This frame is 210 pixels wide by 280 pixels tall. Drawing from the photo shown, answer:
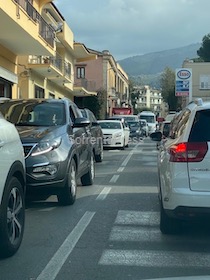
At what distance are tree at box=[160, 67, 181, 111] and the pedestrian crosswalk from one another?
2667 inches

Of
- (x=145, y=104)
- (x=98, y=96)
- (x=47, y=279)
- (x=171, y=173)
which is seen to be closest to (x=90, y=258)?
(x=47, y=279)

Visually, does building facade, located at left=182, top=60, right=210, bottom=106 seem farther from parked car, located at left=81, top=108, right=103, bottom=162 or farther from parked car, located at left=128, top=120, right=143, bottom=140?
parked car, located at left=81, top=108, right=103, bottom=162

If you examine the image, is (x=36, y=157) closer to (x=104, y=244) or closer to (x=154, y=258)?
(x=104, y=244)

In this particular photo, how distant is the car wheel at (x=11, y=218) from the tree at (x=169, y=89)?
6895cm

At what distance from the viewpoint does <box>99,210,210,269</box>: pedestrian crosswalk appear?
17.3ft

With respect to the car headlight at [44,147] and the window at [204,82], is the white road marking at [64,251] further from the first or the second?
the window at [204,82]

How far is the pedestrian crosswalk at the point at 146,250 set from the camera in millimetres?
5285

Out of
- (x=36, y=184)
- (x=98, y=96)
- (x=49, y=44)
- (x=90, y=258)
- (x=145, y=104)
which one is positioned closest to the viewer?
(x=90, y=258)

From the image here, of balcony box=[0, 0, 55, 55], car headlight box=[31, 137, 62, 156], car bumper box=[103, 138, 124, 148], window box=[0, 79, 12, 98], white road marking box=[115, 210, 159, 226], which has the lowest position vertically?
white road marking box=[115, 210, 159, 226]

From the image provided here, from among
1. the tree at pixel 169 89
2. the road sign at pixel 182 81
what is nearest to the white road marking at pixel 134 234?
the road sign at pixel 182 81

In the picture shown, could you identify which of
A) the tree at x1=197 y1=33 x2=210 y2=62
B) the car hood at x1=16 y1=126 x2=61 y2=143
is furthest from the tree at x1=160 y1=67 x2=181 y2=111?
the car hood at x1=16 y1=126 x2=61 y2=143

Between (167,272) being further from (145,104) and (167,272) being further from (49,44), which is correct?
(145,104)

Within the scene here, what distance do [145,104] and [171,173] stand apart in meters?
172

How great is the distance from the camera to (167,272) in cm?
495
